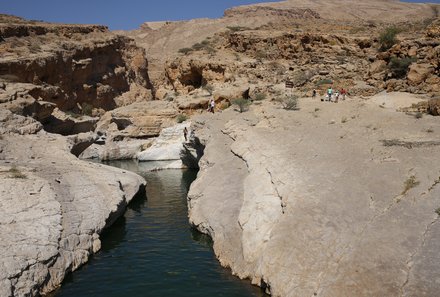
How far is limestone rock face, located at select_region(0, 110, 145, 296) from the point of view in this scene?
991cm

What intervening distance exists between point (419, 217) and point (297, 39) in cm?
3375

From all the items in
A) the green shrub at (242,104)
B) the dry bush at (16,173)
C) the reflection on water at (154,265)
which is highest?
the green shrub at (242,104)

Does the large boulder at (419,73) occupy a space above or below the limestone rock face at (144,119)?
above

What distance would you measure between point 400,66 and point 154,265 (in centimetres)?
2195

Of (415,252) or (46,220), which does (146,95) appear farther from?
(415,252)

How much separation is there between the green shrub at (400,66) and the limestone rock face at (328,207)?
8772 millimetres

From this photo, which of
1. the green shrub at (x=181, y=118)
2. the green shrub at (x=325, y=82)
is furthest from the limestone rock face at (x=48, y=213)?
the green shrub at (x=325, y=82)

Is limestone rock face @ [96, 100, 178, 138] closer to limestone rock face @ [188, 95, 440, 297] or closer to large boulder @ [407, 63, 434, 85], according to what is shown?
large boulder @ [407, 63, 434, 85]

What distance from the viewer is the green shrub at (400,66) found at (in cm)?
2657

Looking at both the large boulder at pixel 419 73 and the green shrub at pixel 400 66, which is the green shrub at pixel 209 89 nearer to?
the green shrub at pixel 400 66

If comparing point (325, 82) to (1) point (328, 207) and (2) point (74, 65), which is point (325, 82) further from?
(2) point (74, 65)

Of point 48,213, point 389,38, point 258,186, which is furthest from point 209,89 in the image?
point 48,213

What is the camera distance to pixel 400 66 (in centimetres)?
2720

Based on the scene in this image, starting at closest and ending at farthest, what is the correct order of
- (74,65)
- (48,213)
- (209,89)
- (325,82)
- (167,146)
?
(48,213), (325,82), (167,146), (209,89), (74,65)
